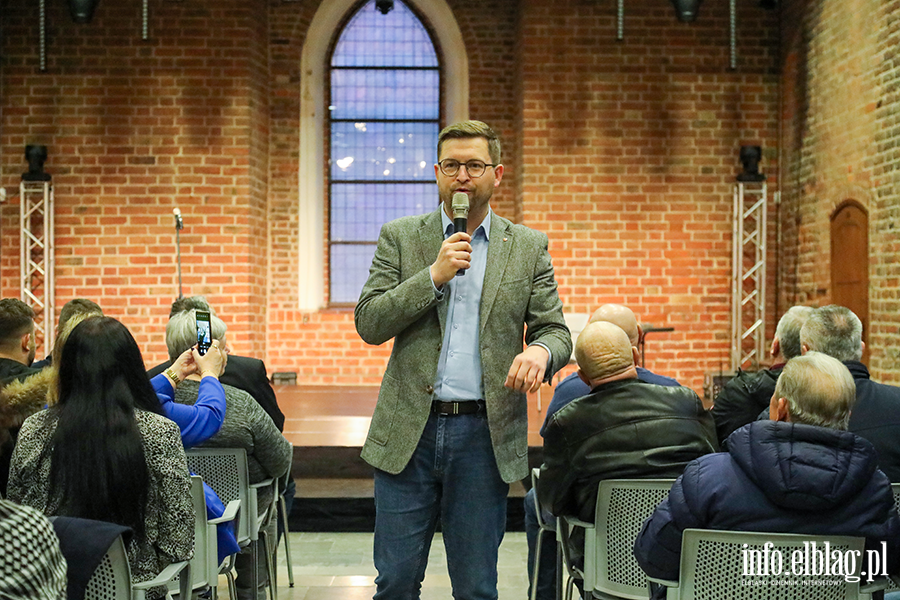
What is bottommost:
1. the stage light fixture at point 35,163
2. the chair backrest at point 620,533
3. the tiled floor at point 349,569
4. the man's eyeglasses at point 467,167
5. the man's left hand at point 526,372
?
the tiled floor at point 349,569

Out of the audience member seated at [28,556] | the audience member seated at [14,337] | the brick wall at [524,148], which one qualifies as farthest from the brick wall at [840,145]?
the audience member seated at [28,556]

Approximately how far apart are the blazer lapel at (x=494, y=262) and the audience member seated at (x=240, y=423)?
128 centimetres

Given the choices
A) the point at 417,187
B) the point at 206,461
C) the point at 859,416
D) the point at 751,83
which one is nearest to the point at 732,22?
the point at 751,83

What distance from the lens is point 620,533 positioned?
93.3 inches

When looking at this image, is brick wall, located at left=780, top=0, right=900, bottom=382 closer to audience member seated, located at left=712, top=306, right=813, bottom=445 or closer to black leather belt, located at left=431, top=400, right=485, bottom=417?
audience member seated, located at left=712, top=306, right=813, bottom=445

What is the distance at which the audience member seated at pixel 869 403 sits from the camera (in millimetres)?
2572

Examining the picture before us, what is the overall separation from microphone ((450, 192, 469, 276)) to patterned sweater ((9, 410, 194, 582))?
773 millimetres

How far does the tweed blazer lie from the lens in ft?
6.29

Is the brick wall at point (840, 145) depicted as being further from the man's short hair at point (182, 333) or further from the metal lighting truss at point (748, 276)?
the man's short hair at point (182, 333)

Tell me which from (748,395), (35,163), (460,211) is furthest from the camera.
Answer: (35,163)

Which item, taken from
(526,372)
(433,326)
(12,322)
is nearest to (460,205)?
(433,326)

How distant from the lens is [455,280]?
1.98 m

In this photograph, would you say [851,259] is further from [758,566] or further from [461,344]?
[461,344]

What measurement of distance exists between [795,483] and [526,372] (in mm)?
609
